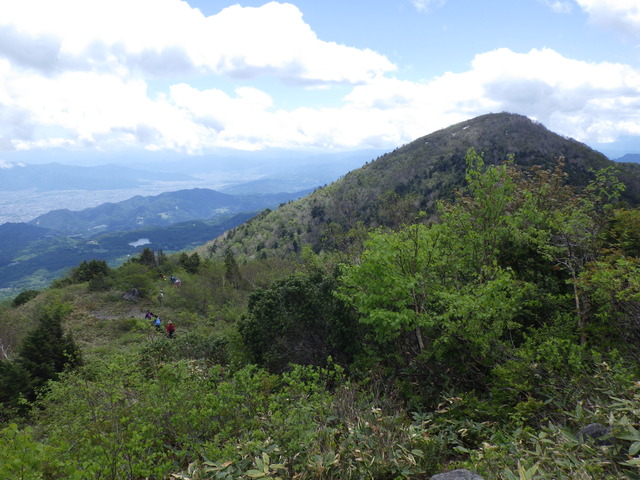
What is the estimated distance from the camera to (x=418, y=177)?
3519 inches

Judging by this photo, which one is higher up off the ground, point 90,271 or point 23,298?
point 90,271

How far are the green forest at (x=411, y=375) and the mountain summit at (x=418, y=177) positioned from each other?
54.1m

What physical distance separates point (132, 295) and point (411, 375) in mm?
30810

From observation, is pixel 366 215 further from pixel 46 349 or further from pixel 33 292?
pixel 46 349

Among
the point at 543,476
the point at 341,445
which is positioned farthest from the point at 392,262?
the point at 543,476

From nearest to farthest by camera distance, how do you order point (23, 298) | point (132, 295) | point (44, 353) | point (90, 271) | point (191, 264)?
1. point (44, 353)
2. point (132, 295)
3. point (23, 298)
4. point (90, 271)
5. point (191, 264)

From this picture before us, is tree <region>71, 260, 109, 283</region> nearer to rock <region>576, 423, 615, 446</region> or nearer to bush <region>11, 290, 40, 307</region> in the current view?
bush <region>11, 290, 40, 307</region>

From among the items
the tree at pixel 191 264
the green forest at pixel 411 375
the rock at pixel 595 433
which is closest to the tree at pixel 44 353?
the green forest at pixel 411 375

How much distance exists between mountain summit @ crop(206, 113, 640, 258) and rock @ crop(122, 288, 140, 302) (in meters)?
34.8

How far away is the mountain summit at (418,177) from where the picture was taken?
74.1 metres

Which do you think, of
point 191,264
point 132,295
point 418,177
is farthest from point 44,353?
point 418,177

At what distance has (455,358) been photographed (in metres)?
7.85

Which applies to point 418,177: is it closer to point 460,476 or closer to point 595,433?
point 595,433

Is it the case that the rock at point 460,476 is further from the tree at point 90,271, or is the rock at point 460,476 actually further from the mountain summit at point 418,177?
the mountain summit at point 418,177
